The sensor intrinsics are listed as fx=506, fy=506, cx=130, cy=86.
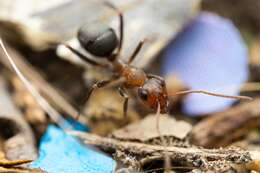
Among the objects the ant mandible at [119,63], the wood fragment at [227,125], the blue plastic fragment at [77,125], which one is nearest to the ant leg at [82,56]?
the ant mandible at [119,63]

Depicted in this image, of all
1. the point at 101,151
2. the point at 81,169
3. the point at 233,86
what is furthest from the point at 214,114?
the point at 81,169

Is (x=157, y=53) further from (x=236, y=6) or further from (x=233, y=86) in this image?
(x=236, y=6)

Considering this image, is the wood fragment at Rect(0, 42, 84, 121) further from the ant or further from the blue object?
the blue object

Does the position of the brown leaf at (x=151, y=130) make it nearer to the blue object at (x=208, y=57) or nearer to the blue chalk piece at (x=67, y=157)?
the blue chalk piece at (x=67, y=157)

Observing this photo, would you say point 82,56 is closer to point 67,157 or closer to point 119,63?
point 119,63

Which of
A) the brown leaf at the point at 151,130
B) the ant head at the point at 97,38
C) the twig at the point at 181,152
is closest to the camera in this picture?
the twig at the point at 181,152

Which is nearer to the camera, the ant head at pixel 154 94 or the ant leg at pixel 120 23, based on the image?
the ant head at pixel 154 94

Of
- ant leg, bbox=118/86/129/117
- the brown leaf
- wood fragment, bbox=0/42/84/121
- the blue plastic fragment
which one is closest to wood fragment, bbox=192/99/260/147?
the brown leaf
